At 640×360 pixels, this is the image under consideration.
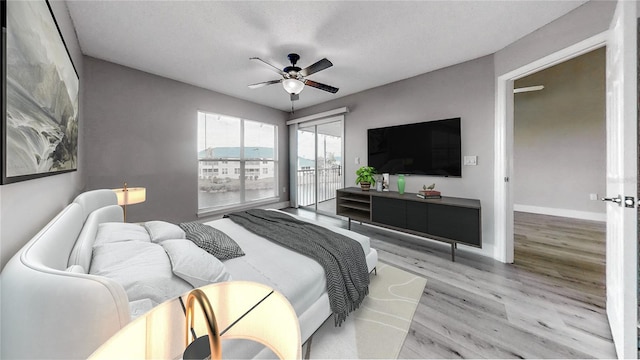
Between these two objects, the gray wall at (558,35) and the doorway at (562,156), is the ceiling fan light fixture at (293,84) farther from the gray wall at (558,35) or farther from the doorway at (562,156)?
the doorway at (562,156)

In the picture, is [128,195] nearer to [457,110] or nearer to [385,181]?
[385,181]

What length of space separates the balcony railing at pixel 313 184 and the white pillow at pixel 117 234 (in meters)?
3.84

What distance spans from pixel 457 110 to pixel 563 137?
318 centimetres

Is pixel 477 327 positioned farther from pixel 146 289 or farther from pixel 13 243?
pixel 13 243

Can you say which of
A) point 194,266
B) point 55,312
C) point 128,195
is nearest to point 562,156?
point 194,266

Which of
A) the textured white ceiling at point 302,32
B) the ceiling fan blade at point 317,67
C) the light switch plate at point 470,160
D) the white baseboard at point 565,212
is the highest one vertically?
the textured white ceiling at point 302,32

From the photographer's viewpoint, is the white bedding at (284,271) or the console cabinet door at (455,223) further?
the console cabinet door at (455,223)

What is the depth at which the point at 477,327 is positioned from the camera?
154cm

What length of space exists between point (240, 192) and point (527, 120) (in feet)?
20.5

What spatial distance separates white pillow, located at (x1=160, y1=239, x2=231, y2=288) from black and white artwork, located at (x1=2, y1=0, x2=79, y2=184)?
0.63 m

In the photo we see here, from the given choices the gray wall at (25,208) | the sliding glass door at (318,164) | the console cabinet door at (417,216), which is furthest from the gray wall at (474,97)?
the gray wall at (25,208)

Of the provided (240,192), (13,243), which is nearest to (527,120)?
(240,192)

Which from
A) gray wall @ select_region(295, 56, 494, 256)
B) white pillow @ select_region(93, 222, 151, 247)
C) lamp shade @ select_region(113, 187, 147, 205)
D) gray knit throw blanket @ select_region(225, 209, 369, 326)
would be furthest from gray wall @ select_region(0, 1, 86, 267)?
gray wall @ select_region(295, 56, 494, 256)

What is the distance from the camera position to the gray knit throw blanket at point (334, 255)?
1.47m
